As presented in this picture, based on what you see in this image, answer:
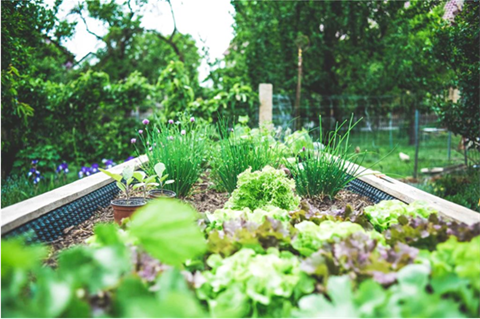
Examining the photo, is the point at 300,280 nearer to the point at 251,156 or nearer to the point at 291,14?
the point at 251,156

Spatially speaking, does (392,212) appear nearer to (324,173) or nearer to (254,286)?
(324,173)

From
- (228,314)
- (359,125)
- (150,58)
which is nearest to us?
(228,314)

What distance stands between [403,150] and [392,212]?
9066 millimetres

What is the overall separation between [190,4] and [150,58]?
29.7ft

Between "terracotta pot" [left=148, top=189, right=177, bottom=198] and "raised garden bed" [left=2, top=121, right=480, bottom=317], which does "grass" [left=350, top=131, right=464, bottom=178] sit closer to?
"terracotta pot" [left=148, top=189, right=177, bottom=198]

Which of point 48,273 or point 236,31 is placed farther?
point 236,31

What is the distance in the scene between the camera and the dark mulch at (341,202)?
240 centimetres

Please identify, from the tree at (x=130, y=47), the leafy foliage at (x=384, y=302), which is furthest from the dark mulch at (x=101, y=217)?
the tree at (x=130, y=47)

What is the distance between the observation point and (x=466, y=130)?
14.5ft

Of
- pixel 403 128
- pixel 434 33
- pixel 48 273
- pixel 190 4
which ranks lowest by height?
pixel 403 128

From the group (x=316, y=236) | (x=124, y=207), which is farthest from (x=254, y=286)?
(x=124, y=207)

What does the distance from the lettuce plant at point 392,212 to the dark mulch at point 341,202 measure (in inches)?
20.7

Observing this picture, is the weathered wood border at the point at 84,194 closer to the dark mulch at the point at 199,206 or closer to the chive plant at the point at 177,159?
the dark mulch at the point at 199,206

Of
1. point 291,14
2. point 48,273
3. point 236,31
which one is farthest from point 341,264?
point 236,31
